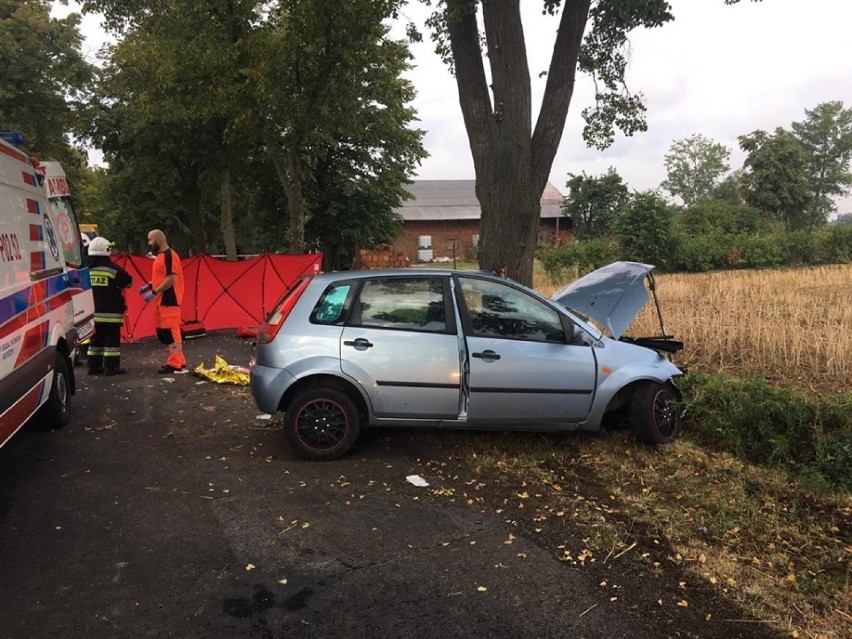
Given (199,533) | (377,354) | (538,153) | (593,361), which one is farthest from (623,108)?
(199,533)

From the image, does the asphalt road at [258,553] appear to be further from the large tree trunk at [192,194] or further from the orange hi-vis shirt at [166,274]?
the large tree trunk at [192,194]

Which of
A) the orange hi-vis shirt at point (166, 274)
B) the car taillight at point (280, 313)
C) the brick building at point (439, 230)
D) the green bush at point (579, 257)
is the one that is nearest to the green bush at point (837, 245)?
the green bush at point (579, 257)

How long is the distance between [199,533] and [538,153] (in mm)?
6426

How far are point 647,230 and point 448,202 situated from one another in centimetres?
2933

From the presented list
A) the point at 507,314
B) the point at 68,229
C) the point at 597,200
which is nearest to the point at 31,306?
the point at 507,314

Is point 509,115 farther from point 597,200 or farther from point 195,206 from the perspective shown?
point 597,200

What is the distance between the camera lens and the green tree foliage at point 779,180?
4288 cm

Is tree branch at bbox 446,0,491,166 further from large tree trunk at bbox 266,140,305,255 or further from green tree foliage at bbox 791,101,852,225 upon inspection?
green tree foliage at bbox 791,101,852,225

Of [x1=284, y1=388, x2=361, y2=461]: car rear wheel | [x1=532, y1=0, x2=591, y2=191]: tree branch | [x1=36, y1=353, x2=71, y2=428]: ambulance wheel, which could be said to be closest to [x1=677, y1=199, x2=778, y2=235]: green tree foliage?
[x1=532, y1=0, x2=591, y2=191]: tree branch

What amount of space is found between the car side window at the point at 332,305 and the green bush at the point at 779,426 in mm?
3158

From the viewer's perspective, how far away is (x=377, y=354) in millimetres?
5059

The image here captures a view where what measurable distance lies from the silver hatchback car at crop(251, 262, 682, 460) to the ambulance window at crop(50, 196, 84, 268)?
4.33 m

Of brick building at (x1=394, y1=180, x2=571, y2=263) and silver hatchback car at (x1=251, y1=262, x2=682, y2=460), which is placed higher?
brick building at (x1=394, y1=180, x2=571, y2=263)

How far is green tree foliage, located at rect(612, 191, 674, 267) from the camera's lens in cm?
2716
